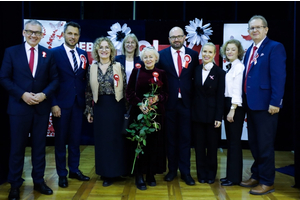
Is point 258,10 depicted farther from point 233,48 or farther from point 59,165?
point 59,165

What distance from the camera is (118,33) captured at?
16.0 ft

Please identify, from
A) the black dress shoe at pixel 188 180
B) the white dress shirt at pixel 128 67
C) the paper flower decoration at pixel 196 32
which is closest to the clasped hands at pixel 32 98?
the white dress shirt at pixel 128 67

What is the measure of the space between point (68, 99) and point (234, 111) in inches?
73.8

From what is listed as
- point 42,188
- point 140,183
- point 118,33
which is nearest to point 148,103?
point 140,183

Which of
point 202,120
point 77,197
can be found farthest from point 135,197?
point 202,120

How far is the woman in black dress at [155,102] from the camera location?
3.11m

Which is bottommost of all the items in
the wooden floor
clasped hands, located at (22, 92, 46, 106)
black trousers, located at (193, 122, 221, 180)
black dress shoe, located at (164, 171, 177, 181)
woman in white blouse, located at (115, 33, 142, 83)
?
the wooden floor

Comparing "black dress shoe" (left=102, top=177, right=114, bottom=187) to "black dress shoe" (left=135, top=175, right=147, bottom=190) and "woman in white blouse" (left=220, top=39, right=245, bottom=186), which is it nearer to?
"black dress shoe" (left=135, top=175, right=147, bottom=190)

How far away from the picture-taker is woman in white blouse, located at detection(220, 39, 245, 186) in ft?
10.5

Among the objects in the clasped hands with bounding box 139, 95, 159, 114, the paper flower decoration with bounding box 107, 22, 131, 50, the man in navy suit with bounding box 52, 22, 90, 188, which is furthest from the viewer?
the paper flower decoration with bounding box 107, 22, 131, 50

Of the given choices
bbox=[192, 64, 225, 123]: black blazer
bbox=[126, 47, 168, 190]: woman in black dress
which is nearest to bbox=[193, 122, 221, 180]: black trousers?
bbox=[192, 64, 225, 123]: black blazer

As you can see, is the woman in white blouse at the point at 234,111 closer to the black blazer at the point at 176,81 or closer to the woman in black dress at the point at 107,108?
the black blazer at the point at 176,81

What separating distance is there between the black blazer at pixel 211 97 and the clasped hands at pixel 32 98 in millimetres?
1671

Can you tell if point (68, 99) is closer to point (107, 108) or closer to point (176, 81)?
point (107, 108)
